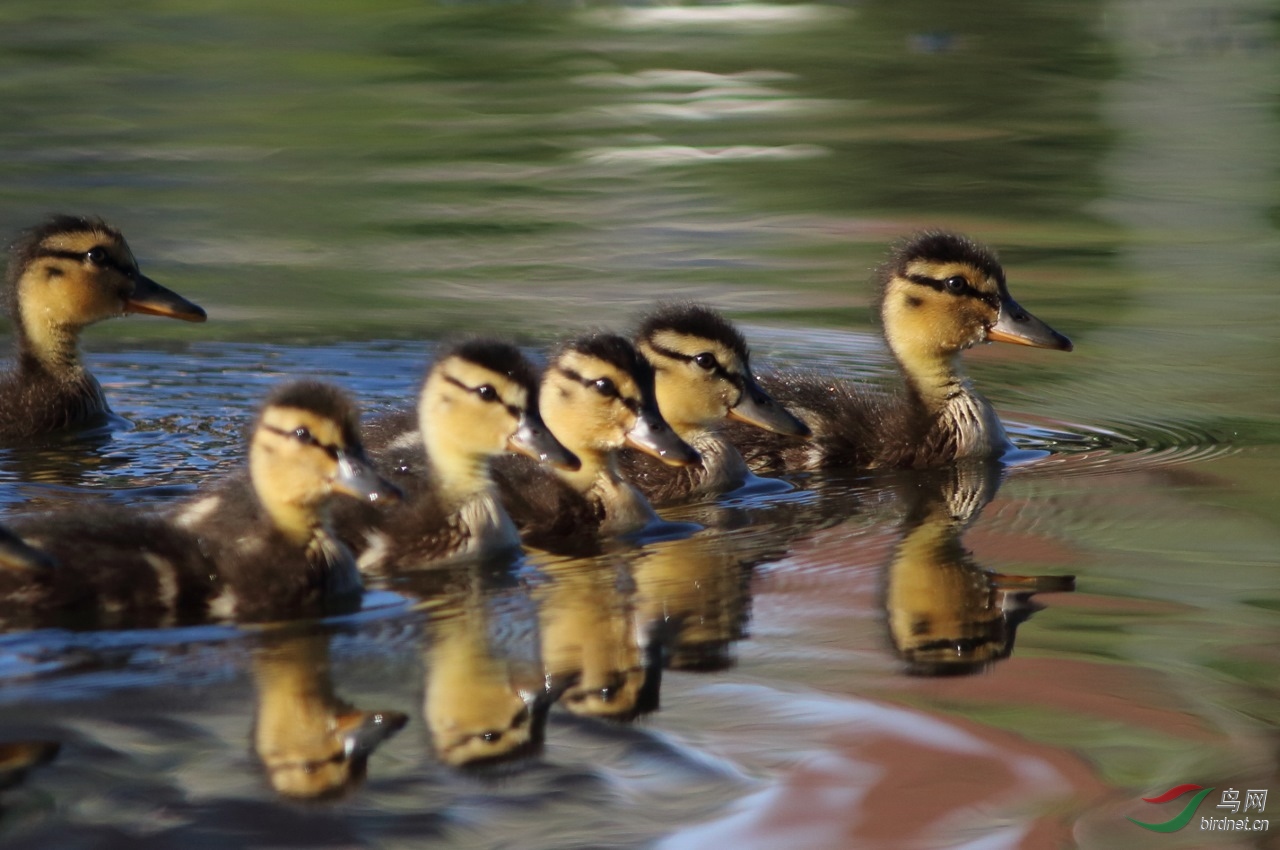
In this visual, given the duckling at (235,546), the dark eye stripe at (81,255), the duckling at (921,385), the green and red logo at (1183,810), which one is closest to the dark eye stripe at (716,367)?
the duckling at (921,385)

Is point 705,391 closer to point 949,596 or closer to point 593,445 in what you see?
point 593,445

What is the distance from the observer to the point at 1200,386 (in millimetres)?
7227

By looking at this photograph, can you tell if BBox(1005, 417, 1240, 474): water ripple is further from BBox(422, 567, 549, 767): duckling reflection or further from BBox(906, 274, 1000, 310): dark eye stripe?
BBox(422, 567, 549, 767): duckling reflection

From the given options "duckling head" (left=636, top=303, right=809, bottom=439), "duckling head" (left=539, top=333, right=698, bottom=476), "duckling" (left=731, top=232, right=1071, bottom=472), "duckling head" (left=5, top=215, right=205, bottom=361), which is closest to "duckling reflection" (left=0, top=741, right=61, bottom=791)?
"duckling head" (left=539, top=333, right=698, bottom=476)

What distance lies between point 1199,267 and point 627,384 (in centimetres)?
441

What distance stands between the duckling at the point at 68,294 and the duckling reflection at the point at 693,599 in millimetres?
2632

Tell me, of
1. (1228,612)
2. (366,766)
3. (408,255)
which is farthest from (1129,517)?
(408,255)

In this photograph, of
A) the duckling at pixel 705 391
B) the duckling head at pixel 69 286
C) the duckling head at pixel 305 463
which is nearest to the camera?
the duckling head at pixel 305 463

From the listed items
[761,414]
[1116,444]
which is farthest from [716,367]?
[1116,444]

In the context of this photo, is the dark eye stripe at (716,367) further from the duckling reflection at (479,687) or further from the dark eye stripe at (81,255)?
the dark eye stripe at (81,255)

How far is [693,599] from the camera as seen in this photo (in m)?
4.83

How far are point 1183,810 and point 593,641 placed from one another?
1381mm

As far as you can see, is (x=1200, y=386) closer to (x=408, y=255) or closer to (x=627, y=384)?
(x=627, y=384)

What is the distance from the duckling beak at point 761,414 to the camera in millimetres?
6199
